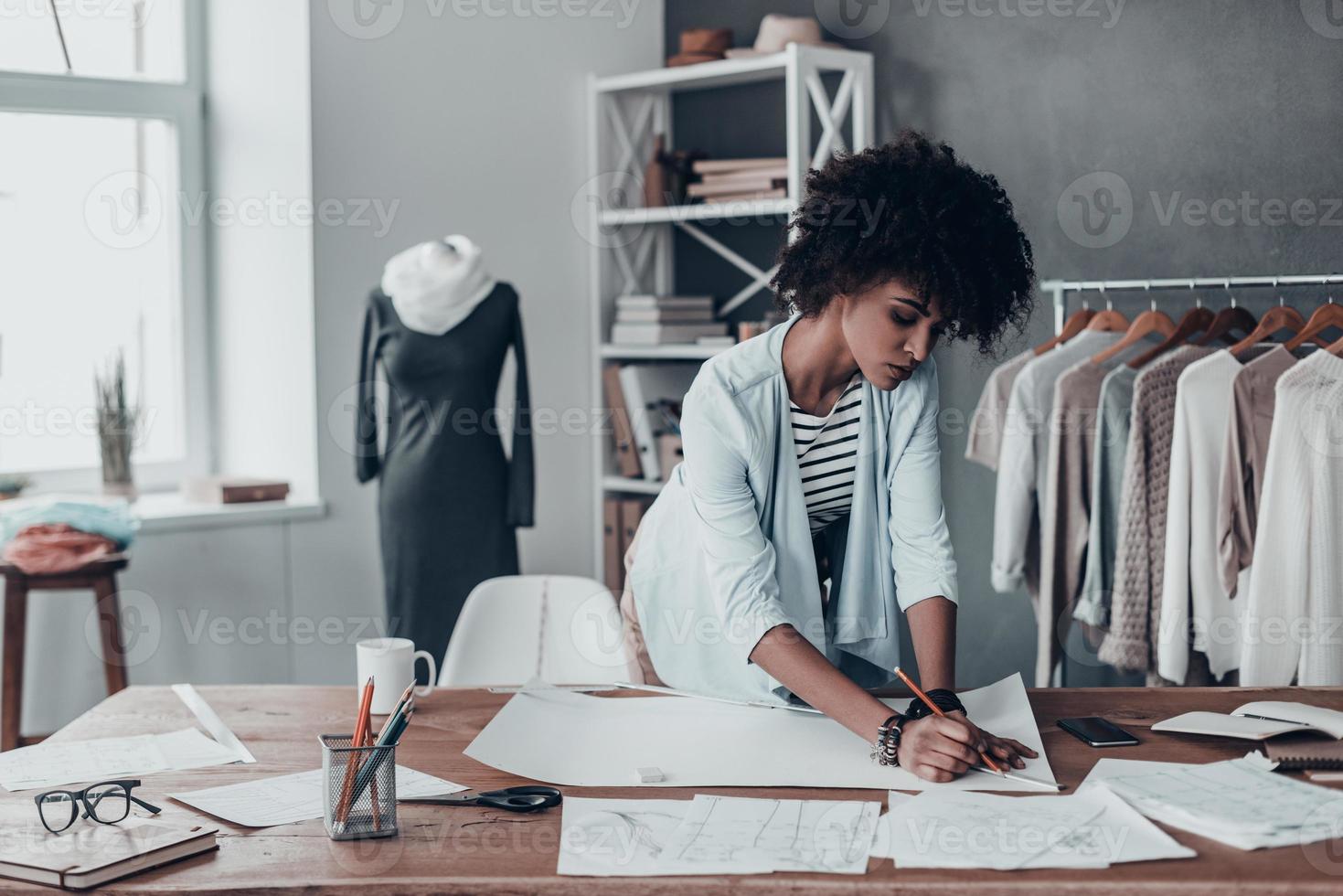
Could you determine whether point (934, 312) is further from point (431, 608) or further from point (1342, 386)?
point (431, 608)

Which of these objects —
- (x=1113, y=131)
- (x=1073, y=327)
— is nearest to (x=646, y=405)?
(x=1073, y=327)

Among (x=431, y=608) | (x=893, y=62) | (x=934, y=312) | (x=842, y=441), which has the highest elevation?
(x=893, y=62)

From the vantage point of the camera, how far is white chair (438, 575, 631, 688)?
2.44m

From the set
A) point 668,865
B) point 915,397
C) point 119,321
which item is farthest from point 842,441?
point 119,321

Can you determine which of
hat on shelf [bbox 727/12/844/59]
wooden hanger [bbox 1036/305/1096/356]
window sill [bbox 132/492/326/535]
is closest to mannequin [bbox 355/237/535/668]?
window sill [bbox 132/492/326/535]

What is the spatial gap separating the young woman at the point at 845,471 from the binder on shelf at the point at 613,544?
2.06 metres

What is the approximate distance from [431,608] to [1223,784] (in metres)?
2.31

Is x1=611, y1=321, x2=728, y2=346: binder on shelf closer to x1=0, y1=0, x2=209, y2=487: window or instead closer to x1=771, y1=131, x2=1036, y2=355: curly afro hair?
x1=0, y1=0, x2=209, y2=487: window

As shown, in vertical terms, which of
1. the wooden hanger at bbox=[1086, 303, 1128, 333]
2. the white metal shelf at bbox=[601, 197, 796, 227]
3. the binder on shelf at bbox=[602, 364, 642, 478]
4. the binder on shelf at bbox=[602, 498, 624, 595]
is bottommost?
the binder on shelf at bbox=[602, 498, 624, 595]

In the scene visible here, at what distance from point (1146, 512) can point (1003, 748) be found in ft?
4.49

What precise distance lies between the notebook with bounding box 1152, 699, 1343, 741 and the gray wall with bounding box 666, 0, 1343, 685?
166 centimetres

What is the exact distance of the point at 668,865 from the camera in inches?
48.7

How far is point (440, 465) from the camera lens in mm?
3344

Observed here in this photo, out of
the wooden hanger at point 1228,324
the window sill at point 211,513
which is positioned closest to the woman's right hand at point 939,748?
the wooden hanger at point 1228,324
